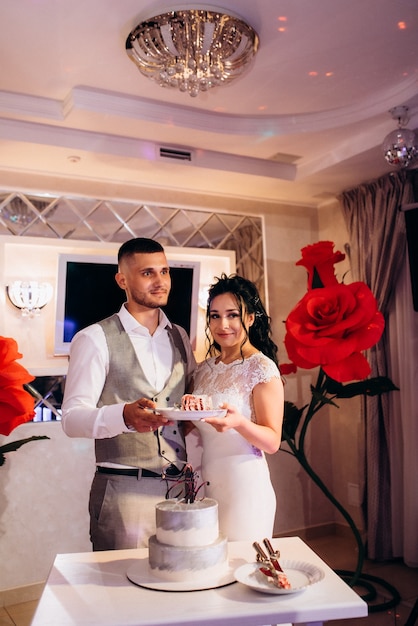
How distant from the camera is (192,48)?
7.88 feet

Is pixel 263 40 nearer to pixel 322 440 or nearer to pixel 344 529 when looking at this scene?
pixel 322 440

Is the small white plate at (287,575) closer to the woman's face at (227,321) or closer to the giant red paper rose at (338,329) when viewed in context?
the woman's face at (227,321)

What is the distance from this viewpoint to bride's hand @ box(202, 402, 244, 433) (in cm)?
188

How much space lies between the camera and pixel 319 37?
8.26ft

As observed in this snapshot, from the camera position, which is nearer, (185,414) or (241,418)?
(185,414)

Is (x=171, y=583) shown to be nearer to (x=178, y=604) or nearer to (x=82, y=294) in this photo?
(x=178, y=604)

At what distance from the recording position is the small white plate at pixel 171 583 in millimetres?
1494

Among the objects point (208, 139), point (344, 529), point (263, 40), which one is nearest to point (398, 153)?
point (263, 40)

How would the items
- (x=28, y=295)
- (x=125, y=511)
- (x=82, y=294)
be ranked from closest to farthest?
(x=125, y=511), (x=28, y=295), (x=82, y=294)

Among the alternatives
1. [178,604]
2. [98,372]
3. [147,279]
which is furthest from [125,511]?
[147,279]

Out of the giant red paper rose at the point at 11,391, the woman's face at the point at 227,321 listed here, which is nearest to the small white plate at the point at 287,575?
the woman's face at the point at 227,321

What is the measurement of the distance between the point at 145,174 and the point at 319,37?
5.21 feet

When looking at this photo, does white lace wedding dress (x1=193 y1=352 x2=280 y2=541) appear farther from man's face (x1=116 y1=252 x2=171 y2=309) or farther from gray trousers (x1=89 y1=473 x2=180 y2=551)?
man's face (x1=116 y1=252 x2=171 y2=309)

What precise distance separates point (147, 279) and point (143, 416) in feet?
2.01
